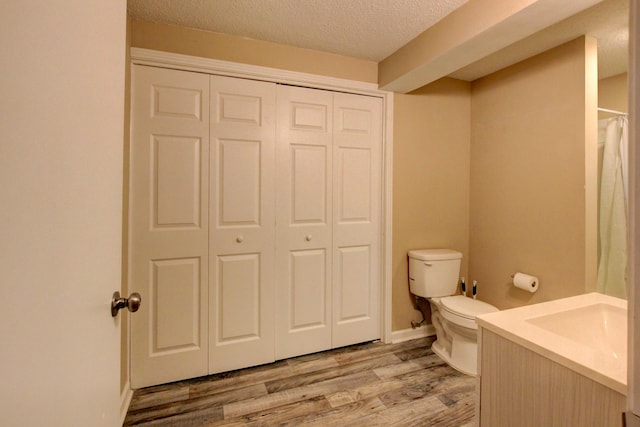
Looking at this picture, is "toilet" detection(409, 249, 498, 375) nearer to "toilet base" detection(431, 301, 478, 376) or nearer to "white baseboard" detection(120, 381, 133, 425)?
"toilet base" detection(431, 301, 478, 376)

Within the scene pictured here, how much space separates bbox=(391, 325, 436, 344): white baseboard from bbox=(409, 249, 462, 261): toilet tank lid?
667 mm

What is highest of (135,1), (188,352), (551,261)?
(135,1)

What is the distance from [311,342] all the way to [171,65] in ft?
7.04

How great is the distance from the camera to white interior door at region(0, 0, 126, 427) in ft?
1.26

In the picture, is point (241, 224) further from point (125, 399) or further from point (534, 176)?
point (534, 176)

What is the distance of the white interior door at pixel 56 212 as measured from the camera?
1.26ft

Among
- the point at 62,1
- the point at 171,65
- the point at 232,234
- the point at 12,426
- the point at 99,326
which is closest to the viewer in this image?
the point at 12,426

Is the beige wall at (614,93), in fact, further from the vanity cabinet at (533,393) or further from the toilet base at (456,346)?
the vanity cabinet at (533,393)

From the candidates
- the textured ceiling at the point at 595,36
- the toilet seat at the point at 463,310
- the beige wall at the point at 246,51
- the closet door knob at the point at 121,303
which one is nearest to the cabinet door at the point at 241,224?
the beige wall at the point at 246,51

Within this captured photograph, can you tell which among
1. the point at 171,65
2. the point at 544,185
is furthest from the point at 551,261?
the point at 171,65

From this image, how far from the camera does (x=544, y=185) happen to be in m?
2.11

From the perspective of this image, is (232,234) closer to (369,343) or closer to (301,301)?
(301,301)

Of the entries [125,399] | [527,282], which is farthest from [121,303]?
[527,282]

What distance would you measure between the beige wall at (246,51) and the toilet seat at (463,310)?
6.04ft
